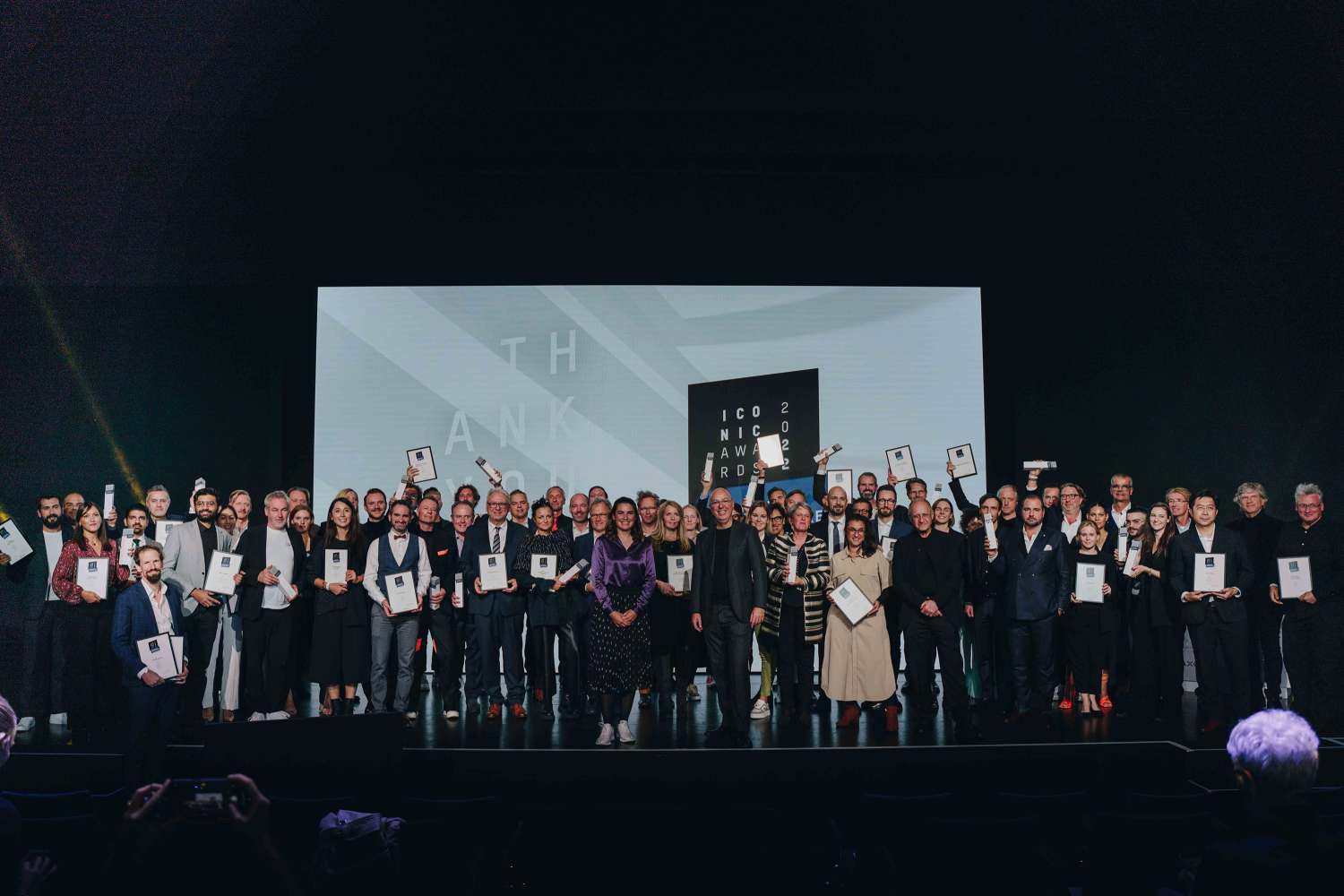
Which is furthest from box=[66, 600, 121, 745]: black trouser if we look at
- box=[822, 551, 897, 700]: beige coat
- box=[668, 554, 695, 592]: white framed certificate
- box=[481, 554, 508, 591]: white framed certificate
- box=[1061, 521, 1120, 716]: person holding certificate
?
box=[1061, 521, 1120, 716]: person holding certificate

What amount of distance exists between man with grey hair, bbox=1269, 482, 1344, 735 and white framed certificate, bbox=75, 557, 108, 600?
778 centimetres

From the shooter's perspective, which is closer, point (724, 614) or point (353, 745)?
point (353, 745)

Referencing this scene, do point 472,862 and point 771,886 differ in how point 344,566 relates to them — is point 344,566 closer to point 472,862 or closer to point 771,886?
point 472,862

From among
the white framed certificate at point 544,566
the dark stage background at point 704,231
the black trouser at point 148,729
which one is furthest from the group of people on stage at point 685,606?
the dark stage background at point 704,231

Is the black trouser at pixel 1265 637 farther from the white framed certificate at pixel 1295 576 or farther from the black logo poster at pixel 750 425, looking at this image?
the black logo poster at pixel 750 425

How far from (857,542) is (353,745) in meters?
3.49

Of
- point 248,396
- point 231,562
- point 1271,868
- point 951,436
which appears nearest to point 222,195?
point 248,396

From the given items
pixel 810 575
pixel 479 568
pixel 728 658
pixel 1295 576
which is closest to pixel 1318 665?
pixel 1295 576

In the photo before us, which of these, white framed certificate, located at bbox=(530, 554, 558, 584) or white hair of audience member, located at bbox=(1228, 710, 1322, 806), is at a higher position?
white framed certificate, located at bbox=(530, 554, 558, 584)

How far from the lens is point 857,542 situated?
6.98m

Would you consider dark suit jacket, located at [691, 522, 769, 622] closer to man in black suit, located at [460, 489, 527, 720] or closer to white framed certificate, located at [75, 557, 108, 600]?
man in black suit, located at [460, 489, 527, 720]

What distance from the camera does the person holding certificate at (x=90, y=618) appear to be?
7.11 m

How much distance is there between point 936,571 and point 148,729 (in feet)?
15.7

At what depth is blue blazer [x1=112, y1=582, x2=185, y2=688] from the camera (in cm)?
586
